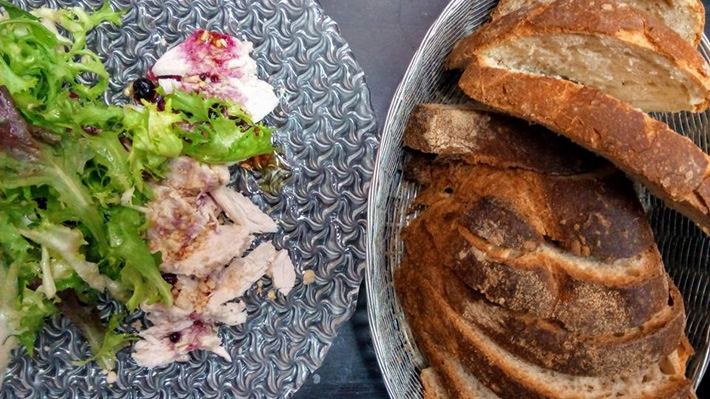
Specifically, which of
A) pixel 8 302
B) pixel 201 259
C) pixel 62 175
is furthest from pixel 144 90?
pixel 8 302

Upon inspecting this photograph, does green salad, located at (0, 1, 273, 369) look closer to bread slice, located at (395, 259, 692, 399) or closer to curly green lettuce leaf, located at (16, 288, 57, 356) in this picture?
curly green lettuce leaf, located at (16, 288, 57, 356)

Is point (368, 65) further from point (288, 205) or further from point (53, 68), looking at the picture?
point (53, 68)

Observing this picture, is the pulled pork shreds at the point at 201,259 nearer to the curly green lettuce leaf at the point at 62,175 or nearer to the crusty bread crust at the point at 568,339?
the curly green lettuce leaf at the point at 62,175

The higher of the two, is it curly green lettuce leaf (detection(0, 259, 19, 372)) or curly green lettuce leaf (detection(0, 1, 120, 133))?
curly green lettuce leaf (detection(0, 1, 120, 133))

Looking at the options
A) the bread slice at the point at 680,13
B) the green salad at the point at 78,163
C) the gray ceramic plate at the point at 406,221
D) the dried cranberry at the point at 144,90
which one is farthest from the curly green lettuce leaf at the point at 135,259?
the bread slice at the point at 680,13

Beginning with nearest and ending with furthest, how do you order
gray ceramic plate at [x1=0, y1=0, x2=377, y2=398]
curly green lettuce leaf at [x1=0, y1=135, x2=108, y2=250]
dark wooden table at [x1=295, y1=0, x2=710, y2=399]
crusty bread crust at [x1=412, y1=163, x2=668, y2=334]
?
curly green lettuce leaf at [x1=0, y1=135, x2=108, y2=250]
crusty bread crust at [x1=412, y1=163, x2=668, y2=334]
gray ceramic plate at [x1=0, y1=0, x2=377, y2=398]
dark wooden table at [x1=295, y1=0, x2=710, y2=399]

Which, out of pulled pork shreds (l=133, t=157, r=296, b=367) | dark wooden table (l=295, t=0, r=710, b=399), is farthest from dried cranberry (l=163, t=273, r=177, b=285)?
dark wooden table (l=295, t=0, r=710, b=399)

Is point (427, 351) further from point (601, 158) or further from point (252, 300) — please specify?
point (601, 158)
